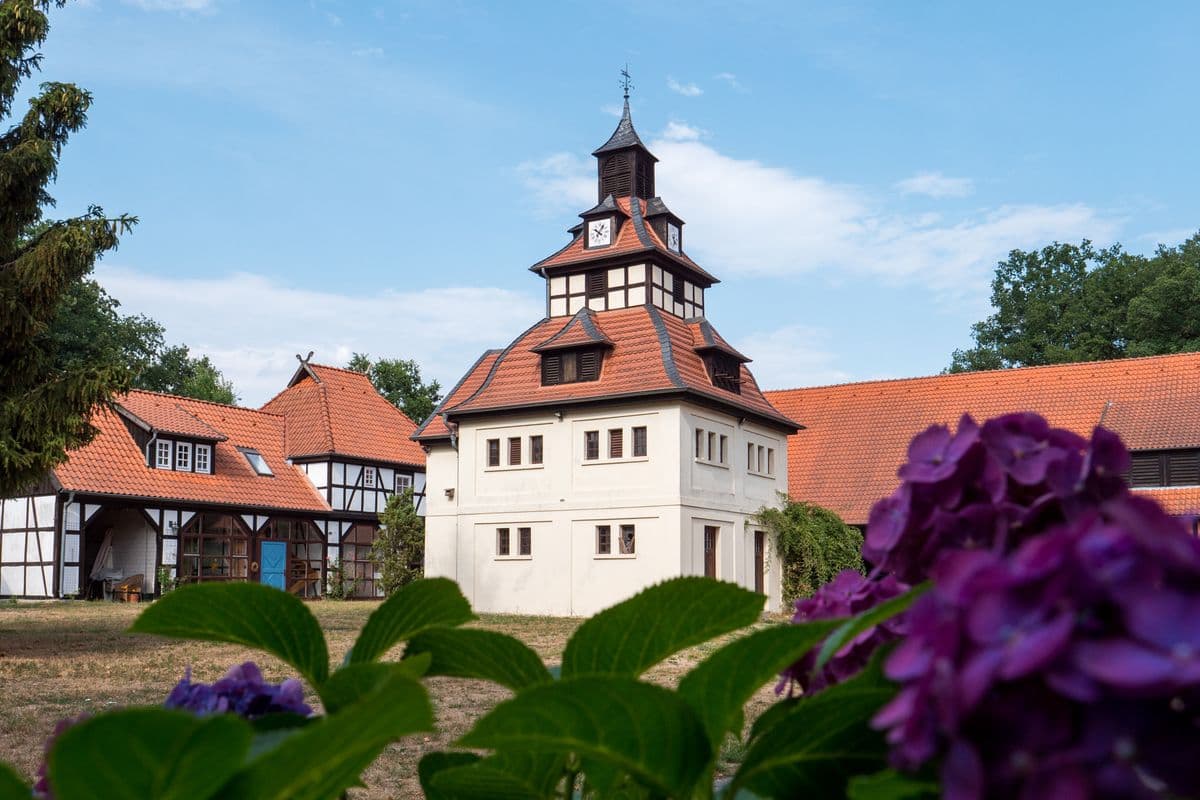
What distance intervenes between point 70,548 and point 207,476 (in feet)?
15.4

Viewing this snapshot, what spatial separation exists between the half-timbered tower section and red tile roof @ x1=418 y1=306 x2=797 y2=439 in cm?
5

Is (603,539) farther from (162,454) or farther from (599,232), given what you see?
(162,454)

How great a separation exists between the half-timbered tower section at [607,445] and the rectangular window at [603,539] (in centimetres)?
5

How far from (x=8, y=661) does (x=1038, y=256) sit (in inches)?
1907

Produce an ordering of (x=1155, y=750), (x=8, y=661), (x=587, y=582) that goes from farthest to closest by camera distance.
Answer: (x=587, y=582)
(x=8, y=661)
(x=1155, y=750)

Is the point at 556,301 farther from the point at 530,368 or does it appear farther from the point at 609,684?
the point at 609,684

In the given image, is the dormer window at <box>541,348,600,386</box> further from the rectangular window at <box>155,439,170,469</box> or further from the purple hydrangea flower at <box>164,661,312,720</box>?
the purple hydrangea flower at <box>164,661,312,720</box>

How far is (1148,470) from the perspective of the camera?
2962 cm

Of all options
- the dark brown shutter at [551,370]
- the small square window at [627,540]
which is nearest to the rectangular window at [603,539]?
the small square window at [627,540]

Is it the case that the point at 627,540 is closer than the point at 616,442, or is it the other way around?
the point at 627,540

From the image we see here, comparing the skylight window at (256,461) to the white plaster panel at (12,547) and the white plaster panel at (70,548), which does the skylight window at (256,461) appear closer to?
the white plaster panel at (70,548)

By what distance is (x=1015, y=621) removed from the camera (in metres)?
0.61

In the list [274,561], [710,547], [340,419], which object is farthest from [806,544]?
[340,419]

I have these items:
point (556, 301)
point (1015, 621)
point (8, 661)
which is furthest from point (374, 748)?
point (556, 301)
